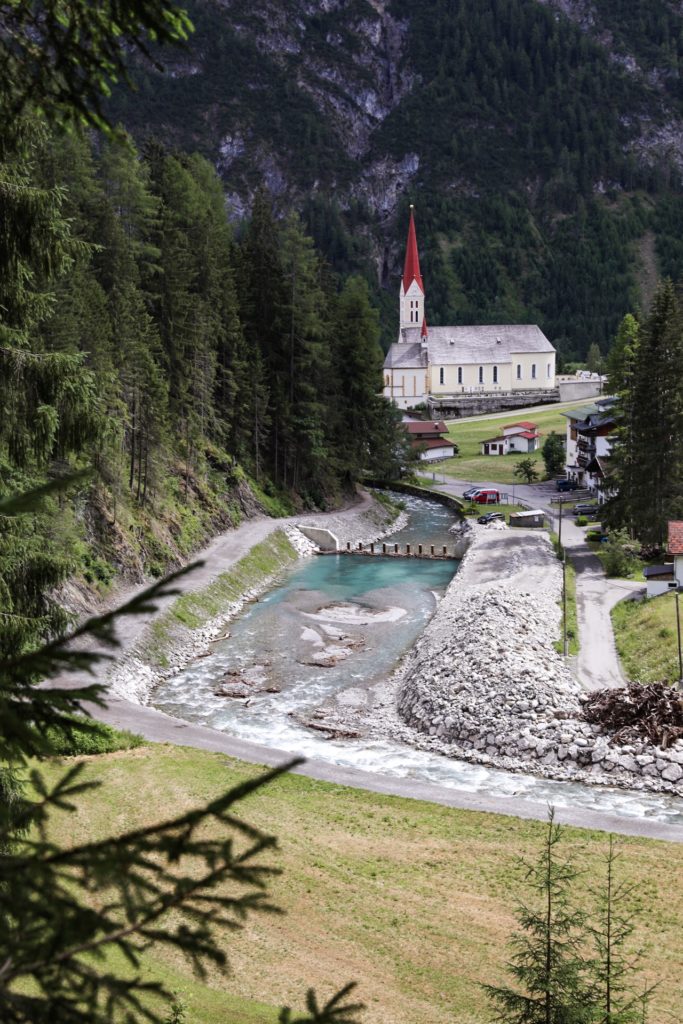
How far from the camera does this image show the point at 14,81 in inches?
311

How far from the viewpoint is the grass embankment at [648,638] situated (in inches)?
1351

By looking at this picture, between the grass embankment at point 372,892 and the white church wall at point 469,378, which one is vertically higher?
the white church wall at point 469,378

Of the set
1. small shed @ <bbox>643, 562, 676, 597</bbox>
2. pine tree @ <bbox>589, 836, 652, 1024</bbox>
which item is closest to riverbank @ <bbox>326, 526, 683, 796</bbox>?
small shed @ <bbox>643, 562, 676, 597</bbox>

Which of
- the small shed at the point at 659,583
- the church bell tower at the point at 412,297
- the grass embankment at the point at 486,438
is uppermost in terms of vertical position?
the church bell tower at the point at 412,297

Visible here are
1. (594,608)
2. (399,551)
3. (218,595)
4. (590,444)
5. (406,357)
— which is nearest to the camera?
(594,608)

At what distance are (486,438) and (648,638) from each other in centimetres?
7321

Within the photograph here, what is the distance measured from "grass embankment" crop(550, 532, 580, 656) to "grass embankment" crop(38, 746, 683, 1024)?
Answer: 578 inches

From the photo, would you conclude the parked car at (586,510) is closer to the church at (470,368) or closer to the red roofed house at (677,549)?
the red roofed house at (677,549)

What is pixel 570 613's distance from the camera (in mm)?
42844

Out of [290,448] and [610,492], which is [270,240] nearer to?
[290,448]

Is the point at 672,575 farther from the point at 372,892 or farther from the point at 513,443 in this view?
the point at 513,443

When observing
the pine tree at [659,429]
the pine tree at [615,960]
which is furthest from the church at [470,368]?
the pine tree at [615,960]

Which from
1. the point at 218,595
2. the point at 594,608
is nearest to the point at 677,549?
the point at 594,608

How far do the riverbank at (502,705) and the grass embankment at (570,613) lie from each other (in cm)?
43
